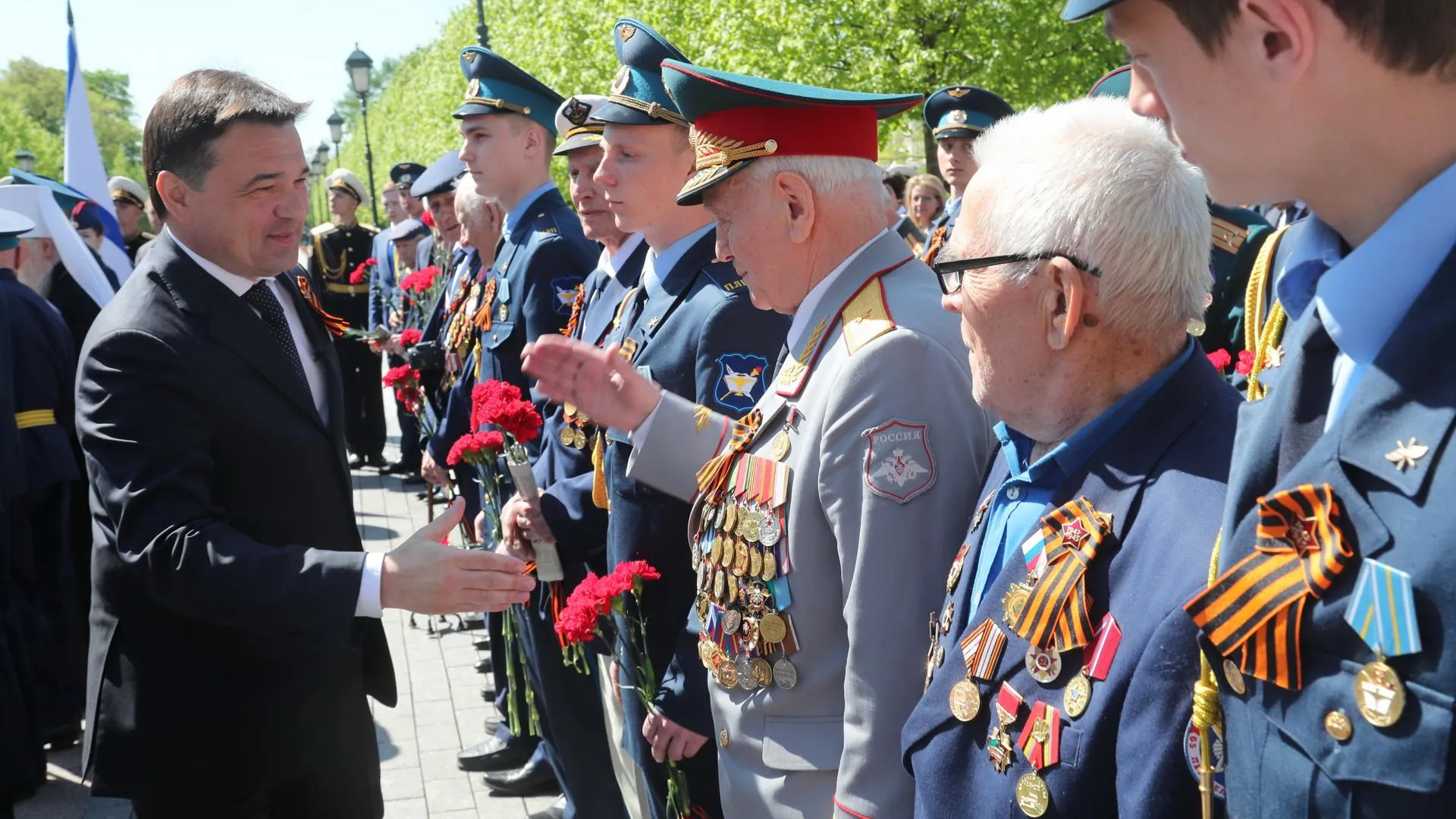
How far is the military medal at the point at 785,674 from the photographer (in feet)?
7.75

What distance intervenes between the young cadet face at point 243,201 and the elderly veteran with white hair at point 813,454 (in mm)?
813

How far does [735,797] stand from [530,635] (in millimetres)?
2013

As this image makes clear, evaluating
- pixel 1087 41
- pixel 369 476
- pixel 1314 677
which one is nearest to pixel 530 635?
pixel 1314 677

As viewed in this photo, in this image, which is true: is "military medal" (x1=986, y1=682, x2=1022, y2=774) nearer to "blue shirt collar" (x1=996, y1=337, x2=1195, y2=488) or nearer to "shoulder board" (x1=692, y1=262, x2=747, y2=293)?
"blue shirt collar" (x1=996, y1=337, x2=1195, y2=488)

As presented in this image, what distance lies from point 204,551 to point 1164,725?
2.03 m

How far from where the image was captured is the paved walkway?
5.00m

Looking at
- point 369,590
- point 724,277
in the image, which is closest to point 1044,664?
point 369,590

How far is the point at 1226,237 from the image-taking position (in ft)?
13.0

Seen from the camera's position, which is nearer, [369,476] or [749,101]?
[749,101]

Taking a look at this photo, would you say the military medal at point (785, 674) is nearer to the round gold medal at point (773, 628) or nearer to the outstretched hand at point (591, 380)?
the round gold medal at point (773, 628)

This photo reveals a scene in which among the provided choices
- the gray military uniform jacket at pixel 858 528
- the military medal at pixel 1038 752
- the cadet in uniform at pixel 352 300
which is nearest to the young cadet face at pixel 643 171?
the gray military uniform jacket at pixel 858 528

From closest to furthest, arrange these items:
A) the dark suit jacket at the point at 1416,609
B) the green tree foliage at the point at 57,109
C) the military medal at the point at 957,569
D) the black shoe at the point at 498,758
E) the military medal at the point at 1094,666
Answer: the dark suit jacket at the point at 1416,609 < the military medal at the point at 1094,666 < the military medal at the point at 957,569 < the black shoe at the point at 498,758 < the green tree foliage at the point at 57,109

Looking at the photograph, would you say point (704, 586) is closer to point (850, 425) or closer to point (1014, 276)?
point (850, 425)

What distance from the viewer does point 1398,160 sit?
3.67 ft
